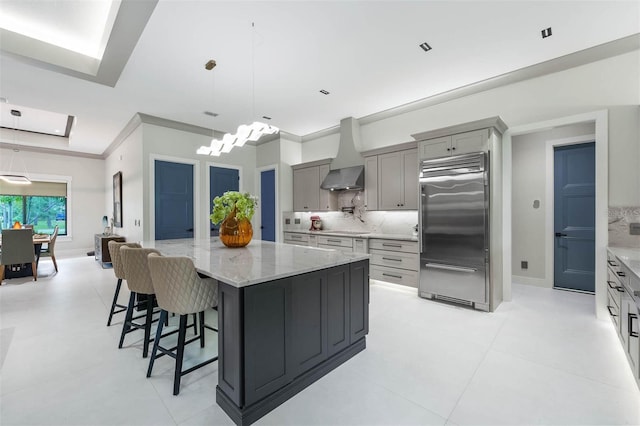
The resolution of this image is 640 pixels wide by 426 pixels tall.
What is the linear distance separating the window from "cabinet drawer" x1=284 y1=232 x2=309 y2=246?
6.38 meters

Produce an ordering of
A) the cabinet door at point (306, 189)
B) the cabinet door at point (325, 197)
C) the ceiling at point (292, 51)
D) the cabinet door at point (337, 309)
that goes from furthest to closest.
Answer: the cabinet door at point (306, 189) < the cabinet door at point (325, 197) < the ceiling at point (292, 51) < the cabinet door at point (337, 309)

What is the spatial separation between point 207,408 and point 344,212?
4.20 meters

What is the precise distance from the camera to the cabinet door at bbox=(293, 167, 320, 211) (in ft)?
18.7

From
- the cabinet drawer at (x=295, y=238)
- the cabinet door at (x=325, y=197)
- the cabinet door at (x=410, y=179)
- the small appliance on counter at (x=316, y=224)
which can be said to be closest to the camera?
the cabinet door at (x=410, y=179)

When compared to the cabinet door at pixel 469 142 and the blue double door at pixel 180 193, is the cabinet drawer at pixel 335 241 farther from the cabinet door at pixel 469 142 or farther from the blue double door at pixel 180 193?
the cabinet door at pixel 469 142

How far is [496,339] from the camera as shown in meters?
2.68

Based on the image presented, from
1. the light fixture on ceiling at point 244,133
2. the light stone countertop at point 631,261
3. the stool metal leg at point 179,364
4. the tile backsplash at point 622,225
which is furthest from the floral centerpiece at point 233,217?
the tile backsplash at point 622,225

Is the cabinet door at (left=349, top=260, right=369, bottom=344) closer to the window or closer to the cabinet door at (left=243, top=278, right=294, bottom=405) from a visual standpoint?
the cabinet door at (left=243, top=278, right=294, bottom=405)

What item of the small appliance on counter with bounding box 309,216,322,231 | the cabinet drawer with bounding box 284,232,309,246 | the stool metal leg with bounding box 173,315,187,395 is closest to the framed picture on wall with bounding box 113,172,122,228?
the cabinet drawer with bounding box 284,232,309,246

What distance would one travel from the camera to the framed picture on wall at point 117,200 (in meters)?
6.23

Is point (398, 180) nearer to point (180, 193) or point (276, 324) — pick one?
point (276, 324)

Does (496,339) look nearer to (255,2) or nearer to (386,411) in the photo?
(386,411)

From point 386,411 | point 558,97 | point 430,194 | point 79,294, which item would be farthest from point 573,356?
point 79,294

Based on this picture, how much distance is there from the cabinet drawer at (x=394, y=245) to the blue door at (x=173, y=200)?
3.64 meters
